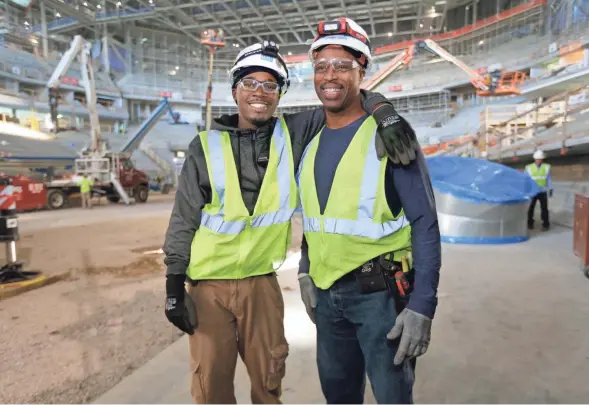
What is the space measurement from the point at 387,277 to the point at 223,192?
2.65 ft

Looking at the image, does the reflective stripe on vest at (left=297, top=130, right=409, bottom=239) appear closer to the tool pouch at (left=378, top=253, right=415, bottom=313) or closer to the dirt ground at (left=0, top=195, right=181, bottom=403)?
the tool pouch at (left=378, top=253, right=415, bottom=313)

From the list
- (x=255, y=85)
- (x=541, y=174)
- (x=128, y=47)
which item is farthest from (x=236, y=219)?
(x=128, y=47)

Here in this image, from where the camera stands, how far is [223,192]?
1.87 m

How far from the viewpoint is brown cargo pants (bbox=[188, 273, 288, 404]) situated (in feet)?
6.12

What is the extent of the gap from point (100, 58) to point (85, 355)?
47.9 m

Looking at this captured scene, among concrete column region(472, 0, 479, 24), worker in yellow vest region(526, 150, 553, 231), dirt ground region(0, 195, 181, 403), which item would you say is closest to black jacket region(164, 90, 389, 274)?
dirt ground region(0, 195, 181, 403)

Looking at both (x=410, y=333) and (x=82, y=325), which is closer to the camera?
(x=410, y=333)

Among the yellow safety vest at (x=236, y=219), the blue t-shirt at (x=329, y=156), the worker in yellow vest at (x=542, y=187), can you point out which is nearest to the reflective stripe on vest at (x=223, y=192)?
the yellow safety vest at (x=236, y=219)

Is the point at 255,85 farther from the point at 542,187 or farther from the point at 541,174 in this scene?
the point at 541,174

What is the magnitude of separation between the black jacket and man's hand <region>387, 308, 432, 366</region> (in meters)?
0.80

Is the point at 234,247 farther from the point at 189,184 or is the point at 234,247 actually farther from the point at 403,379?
the point at 403,379

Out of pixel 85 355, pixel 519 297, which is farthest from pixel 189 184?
pixel 519 297

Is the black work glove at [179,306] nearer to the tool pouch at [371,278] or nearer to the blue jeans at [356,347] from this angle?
the blue jeans at [356,347]

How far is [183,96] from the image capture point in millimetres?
48062
